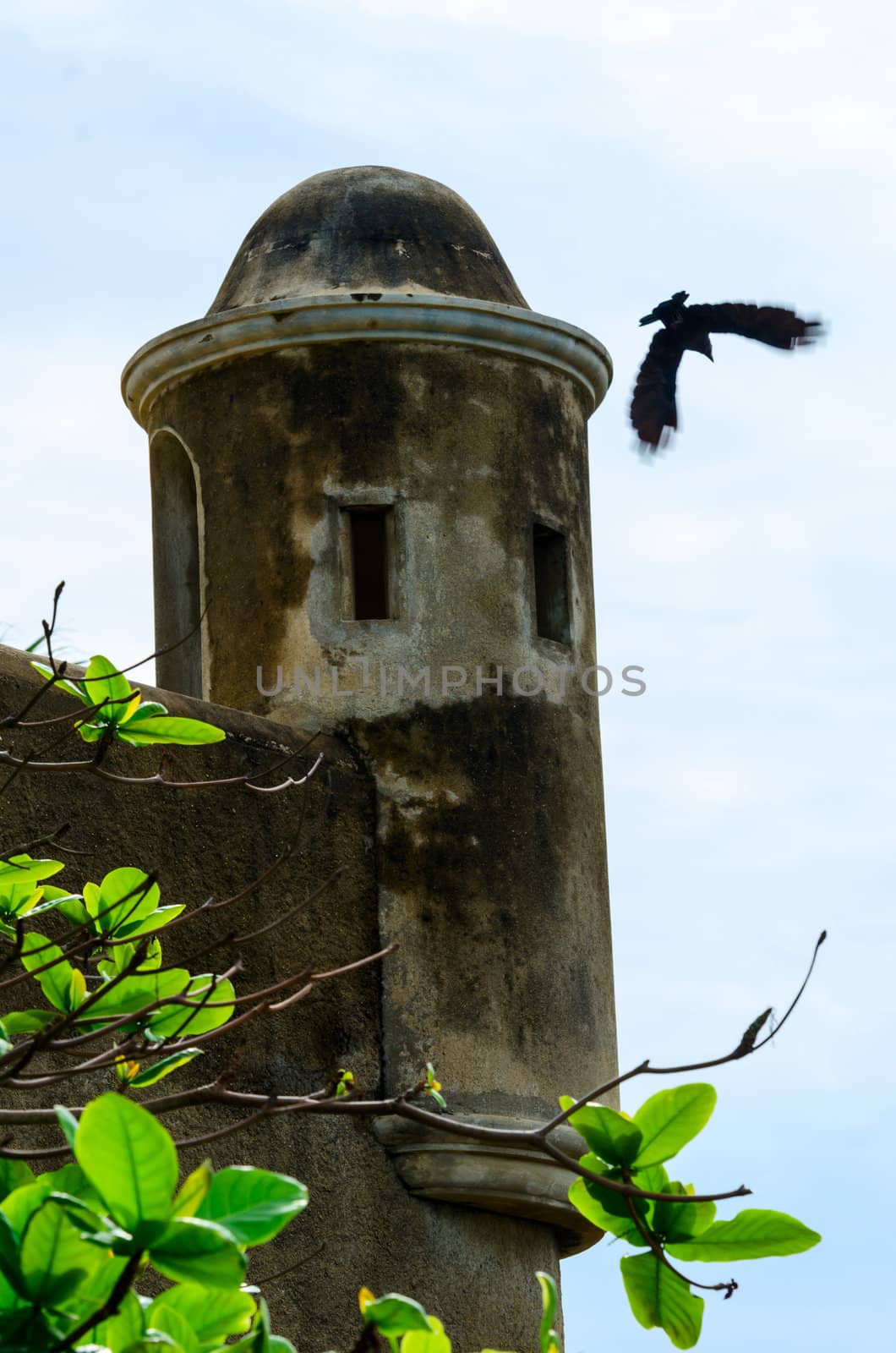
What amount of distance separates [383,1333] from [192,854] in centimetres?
407

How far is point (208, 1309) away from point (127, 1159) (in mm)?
237

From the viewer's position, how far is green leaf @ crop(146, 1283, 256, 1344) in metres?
2.11

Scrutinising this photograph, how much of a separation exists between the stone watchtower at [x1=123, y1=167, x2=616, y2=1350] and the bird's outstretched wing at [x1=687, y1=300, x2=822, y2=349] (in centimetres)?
39

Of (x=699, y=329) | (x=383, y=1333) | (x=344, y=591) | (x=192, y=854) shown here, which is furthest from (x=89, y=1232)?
(x=699, y=329)

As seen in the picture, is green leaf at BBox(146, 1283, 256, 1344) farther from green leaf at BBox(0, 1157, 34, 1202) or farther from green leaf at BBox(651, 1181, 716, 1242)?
green leaf at BBox(651, 1181, 716, 1242)

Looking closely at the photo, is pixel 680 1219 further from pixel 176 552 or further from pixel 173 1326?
pixel 176 552

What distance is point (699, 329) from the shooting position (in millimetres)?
7715

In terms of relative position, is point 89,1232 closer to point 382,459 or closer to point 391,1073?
point 391,1073

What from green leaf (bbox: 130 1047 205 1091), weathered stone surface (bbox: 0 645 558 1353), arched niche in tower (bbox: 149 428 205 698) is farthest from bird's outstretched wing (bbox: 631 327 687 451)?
green leaf (bbox: 130 1047 205 1091)

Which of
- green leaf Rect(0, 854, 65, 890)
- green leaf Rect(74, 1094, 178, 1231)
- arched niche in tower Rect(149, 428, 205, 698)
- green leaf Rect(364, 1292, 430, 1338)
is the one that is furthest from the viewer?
arched niche in tower Rect(149, 428, 205, 698)

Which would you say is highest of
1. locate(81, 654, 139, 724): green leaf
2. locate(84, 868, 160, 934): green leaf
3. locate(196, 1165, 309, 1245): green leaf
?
locate(81, 654, 139, 724): green leaf

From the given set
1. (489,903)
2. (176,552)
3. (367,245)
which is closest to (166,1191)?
(489,903)

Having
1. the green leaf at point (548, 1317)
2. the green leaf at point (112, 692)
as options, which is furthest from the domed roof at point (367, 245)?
the green leaf at point (548, 1317)

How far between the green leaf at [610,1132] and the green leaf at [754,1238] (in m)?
0.13
